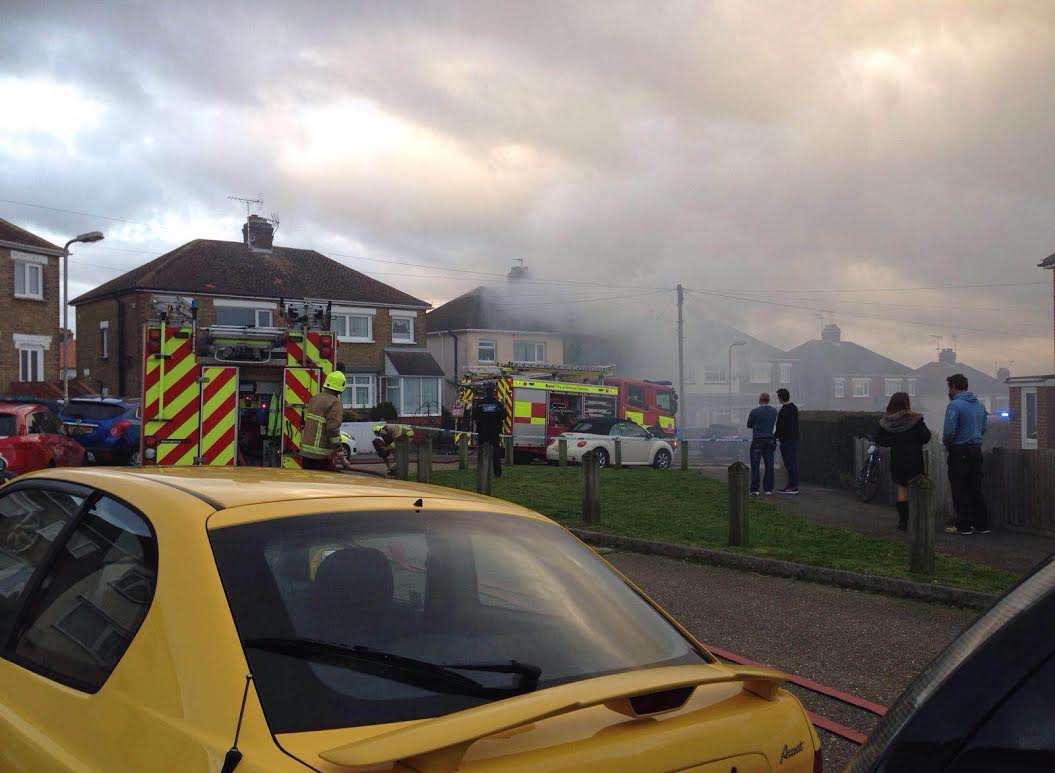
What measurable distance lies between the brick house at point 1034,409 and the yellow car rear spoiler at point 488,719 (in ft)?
104

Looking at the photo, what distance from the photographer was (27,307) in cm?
3612

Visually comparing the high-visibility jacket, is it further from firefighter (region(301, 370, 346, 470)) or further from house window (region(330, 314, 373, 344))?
house window (region(330, 314, 373, 344))

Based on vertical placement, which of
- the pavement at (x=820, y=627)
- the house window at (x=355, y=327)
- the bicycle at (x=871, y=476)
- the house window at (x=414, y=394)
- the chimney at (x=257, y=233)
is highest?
the chimney at (x=257, y=233)

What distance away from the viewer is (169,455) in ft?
39.0

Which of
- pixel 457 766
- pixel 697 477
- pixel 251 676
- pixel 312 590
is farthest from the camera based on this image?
pixel 697 477

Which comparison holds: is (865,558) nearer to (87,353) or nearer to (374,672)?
(374,672)

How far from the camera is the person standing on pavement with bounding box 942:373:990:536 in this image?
1151 centimetres

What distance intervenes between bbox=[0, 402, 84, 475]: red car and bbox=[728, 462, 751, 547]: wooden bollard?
1061 centimetres

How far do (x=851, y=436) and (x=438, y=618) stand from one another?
1767 centimetres

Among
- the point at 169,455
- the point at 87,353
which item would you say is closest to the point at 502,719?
the point at 169,455

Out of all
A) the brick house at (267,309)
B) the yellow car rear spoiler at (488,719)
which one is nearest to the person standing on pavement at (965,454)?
the yellow car rear spoiler at (488,719)

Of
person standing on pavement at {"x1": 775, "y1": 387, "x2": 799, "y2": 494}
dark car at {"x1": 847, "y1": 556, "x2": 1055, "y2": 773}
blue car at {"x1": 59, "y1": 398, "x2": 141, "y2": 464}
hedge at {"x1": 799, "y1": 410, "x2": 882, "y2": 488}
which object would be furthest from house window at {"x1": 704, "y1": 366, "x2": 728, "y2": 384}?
dark car at {"x1": 847, "y1": 556, "x2": 1055, "y2": 773}

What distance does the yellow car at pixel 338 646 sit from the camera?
6.59 ft

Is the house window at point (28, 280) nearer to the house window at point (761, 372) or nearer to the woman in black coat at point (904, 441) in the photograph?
the woman in black coat at point (904, 441)
